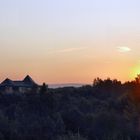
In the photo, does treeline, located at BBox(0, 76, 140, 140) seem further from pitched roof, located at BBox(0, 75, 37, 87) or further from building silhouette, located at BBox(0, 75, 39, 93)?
pitched roof, located at BBox(0, 75, 37, 87)

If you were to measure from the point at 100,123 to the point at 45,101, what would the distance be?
15.2 meters

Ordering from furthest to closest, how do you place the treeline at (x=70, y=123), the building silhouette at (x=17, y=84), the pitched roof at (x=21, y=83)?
the pitched roof at (x=21, y=83) < the building silhouette at (x=17, y=84) < the treeline at (x=70, y=123)

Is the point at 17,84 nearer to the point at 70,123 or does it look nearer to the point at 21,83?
the point at 21,83

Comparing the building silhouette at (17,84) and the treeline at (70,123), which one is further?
the building silhouette at (17,84)

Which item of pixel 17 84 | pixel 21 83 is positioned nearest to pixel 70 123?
pixel 17 84

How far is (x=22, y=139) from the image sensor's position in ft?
88.0

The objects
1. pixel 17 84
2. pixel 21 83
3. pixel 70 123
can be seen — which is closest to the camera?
pixel 70 123

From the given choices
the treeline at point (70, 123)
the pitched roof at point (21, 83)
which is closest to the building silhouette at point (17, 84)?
the pitched roof at point (21, 83)

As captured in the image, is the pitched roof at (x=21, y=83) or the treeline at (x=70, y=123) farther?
the pitched roof at (x=21, y=83)

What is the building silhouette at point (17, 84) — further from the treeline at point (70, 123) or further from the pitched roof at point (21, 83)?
the treeline at point (70, 123)

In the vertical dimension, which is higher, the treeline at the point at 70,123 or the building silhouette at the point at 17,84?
the building silhouette at the point at 17,84

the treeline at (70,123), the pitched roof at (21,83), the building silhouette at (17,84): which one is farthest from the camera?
the pitched roof at (21,83)

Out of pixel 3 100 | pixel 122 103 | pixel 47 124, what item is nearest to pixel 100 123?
pixel 47 124

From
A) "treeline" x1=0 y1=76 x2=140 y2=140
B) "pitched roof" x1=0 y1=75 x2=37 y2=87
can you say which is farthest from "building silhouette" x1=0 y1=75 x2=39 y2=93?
"treeline" x1=0 y1=76 x2=140 y2=140
